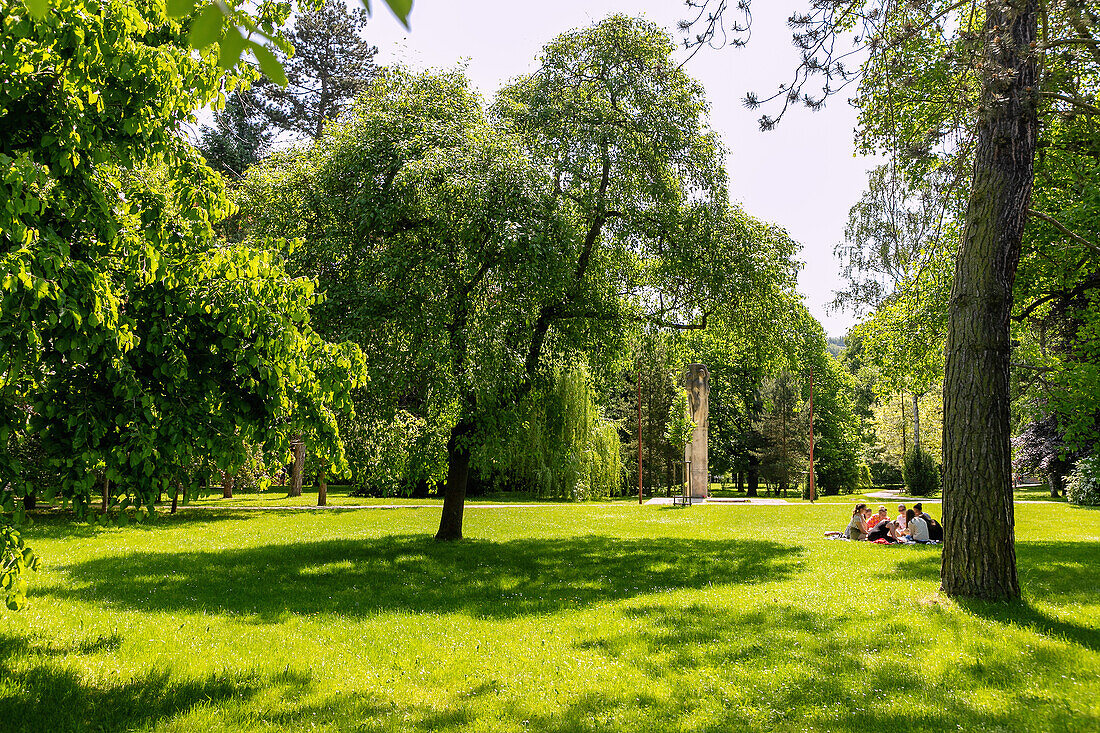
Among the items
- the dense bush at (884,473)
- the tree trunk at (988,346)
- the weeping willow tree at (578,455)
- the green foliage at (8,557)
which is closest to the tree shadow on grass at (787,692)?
the tree trunk at (988,346)

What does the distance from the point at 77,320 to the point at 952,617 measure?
8.26 m

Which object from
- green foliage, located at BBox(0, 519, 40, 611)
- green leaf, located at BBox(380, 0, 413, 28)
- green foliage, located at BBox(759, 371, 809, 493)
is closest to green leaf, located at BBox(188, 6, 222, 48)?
green leaf, located at BBox(380, 0, 413, 28)

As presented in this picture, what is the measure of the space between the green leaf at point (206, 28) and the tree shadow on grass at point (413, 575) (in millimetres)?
8063

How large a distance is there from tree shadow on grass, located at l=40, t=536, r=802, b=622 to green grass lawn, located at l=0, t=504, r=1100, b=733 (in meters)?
0.08

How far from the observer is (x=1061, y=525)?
1827 cm

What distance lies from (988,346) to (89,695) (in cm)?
936

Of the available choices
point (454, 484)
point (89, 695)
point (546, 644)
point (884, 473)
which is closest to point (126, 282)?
point (89, 695)

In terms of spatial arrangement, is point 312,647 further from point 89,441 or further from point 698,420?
point 698,420

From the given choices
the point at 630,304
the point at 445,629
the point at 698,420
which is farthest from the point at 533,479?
the point at 445,629

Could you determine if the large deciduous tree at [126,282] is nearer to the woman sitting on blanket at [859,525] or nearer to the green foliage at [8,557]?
the green foliage at [8,557]

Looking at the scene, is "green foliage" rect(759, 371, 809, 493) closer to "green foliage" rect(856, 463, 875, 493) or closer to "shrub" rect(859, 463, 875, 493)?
"green foliage" rect(856, 463, 875, 493)

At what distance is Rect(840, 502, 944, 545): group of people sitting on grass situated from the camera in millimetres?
14375

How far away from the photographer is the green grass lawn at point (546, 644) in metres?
5.29

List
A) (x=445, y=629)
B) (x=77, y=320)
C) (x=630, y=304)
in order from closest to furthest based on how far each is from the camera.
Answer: (x=77, y=320)
(x=445, y=629)
(x=630, y=304)
